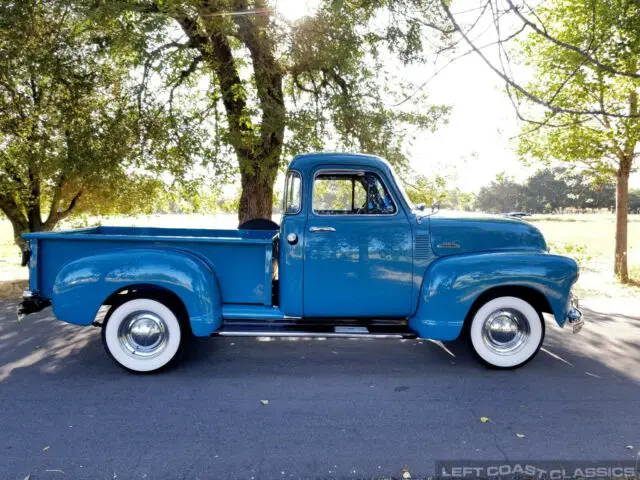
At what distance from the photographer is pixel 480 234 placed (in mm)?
4418

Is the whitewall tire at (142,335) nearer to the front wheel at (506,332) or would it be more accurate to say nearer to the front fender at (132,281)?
the front fender at (132,281)

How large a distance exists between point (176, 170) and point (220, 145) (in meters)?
1.07

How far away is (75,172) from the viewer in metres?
7.91

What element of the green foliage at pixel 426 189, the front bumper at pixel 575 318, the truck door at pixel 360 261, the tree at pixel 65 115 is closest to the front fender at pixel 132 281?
the truck door at pixel 360 261

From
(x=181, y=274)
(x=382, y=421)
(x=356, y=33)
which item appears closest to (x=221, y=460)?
(x=382, y=421)

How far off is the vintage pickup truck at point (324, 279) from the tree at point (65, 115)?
4.45 meters

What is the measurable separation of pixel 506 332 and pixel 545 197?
66.3 metres

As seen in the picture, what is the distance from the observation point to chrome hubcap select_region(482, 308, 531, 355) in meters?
4.27

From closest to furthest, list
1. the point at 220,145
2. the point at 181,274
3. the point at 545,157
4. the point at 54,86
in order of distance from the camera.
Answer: the point at 181,274, the point at 220,145, the point at 54,86, the point at 545,157

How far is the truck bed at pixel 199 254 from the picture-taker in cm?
413

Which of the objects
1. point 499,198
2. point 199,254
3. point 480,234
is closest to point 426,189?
point 480,234

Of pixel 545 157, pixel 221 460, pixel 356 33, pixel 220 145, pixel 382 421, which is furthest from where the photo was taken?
pixel 545 157

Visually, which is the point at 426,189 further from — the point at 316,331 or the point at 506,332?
the point at 316,331

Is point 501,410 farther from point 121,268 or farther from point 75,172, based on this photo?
point 75,172
